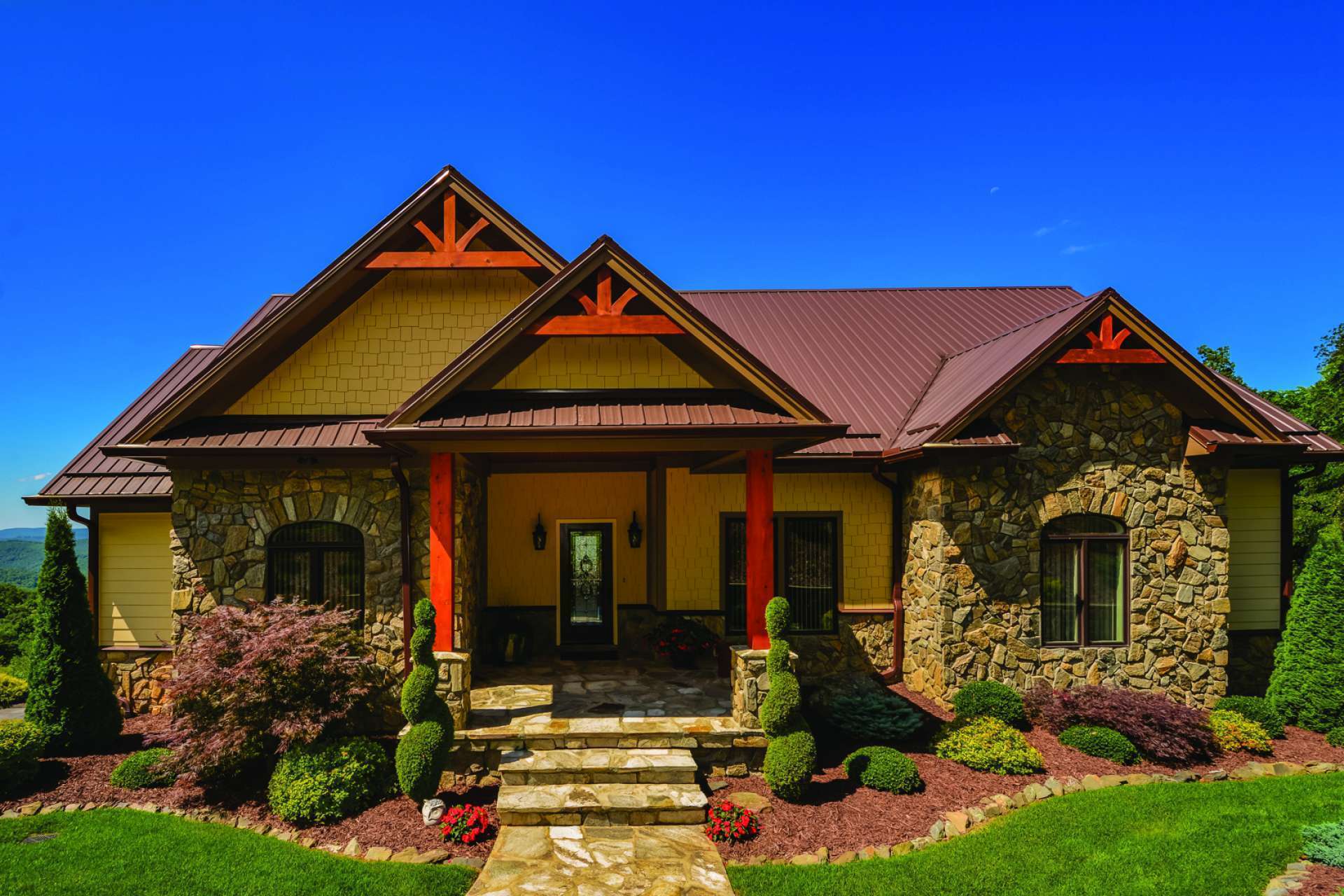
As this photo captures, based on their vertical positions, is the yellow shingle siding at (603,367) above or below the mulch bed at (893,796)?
above

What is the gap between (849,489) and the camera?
12.5 m

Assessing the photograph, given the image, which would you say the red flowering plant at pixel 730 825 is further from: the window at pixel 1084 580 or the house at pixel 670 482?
the window at pixel 1084 580

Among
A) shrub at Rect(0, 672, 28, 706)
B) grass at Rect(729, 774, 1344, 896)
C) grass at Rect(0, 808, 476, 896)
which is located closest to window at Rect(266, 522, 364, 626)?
grass at Rect(0, 808, 476, 896)

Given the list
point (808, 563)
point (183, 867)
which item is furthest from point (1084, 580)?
point (183, 867)

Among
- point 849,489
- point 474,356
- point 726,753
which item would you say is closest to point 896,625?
point 849,489

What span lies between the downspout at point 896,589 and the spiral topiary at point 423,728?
734 centimetres

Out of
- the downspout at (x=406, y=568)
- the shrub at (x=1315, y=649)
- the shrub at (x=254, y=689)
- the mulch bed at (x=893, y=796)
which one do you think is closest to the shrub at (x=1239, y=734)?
the mulch bed at (x=893, y=796)

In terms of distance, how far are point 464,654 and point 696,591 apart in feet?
15.3

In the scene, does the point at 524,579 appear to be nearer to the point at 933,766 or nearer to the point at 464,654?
the point at 464,654

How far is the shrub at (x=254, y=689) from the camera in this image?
332 inches

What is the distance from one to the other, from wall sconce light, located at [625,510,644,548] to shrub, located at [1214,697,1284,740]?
956 centimetres

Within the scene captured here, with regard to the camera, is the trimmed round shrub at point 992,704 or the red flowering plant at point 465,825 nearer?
the red flowering plant at point 465,825

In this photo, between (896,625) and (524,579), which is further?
(524,579)

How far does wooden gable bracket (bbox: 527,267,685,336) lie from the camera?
923 cm
